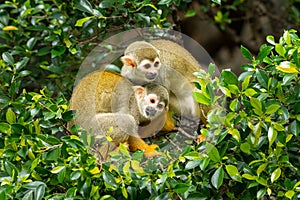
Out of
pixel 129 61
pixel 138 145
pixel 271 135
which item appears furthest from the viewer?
pixel 129 61

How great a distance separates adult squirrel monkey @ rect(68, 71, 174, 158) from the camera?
86.4 inches

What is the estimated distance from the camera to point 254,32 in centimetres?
503

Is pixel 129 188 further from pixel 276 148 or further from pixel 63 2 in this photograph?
pixel 63 2

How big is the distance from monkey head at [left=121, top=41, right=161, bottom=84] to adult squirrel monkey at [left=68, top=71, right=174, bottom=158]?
6cm

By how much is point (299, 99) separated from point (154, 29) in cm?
96

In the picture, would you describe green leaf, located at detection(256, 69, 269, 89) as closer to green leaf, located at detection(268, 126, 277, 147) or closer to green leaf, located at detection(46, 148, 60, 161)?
green leaf, located at detection(268, 126, 277, 147)

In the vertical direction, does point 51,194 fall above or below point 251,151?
below

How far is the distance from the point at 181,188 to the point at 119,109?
1.87 ft

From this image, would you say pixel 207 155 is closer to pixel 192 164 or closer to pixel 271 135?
pixel 192 164

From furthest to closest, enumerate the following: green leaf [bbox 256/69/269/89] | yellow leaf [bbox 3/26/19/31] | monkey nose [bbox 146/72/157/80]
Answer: yellow leaf [bbox 3/26/19/31] < monkey nose [bbox 146/72/157/80] < green leaf [bbox 256/69/269/89]

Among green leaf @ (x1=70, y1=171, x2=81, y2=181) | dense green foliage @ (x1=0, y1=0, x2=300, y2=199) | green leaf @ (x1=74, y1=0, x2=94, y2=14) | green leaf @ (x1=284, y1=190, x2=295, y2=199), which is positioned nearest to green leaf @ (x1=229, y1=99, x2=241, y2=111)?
dense green foliage @ (x1=0, y1=0, x2=300, y2=199)

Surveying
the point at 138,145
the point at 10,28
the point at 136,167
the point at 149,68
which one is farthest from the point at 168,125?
the point at 10,28

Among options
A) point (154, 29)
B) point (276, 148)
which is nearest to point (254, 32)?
point (154, 29)

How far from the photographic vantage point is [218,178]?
1841 millimetres
